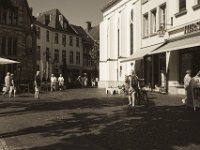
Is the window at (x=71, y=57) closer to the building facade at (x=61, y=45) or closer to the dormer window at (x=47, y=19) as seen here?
the building facade at (x=61, y=45)

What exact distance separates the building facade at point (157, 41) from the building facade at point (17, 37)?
9.81 meters

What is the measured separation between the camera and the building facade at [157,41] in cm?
2149

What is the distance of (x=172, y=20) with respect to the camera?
78.2 ft

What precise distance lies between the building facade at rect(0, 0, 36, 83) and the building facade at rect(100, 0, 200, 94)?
9.81m

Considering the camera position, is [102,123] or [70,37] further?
[70,37]

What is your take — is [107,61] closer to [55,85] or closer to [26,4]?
[55,85]

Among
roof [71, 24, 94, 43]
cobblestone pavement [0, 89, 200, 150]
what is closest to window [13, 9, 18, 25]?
roof [71, 24, 94, 43]

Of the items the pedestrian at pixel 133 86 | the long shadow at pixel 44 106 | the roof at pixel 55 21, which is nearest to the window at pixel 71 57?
the roof at pixel 55 21

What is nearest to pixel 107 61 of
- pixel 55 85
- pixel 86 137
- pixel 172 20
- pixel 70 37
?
pixel 55 85

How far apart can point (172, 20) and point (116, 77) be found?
17.3 m

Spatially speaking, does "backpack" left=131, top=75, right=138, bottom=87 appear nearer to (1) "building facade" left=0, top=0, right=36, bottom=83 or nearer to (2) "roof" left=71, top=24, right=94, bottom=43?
(1) "building facade" left=0, top=0, right=36, bottom=83

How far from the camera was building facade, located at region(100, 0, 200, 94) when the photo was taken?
21487mm

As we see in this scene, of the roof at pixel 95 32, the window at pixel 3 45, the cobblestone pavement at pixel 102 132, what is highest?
the roof at pixel 95 32

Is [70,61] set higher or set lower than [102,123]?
higher
